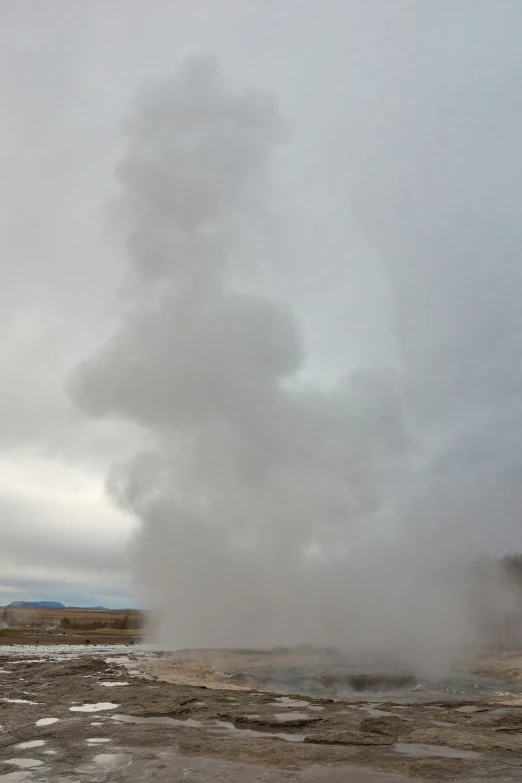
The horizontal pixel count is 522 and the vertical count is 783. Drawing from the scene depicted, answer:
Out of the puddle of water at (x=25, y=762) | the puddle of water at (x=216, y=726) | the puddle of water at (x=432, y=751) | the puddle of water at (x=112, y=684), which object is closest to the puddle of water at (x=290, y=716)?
the puddle of water at (x=216, y=726)

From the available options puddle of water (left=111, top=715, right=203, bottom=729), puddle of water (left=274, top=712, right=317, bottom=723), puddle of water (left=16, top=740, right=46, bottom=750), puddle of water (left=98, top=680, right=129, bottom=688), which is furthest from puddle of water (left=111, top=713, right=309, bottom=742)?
puddle of water (left=98, top=680, right=129, bottom=688)

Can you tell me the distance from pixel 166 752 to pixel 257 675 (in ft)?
44.8

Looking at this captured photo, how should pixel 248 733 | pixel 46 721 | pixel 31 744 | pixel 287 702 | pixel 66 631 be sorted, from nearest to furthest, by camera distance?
pixel 31 744 → pixel 248 733 → pixel 46 721 → pixel 287 702 → pixel 66 631

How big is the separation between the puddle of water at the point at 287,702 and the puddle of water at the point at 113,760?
5.81 metres

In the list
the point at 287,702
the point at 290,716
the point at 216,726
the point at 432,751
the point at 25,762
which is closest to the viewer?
the point at 25,762

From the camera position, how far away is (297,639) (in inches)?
1430

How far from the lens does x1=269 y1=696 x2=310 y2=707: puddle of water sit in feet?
45.3

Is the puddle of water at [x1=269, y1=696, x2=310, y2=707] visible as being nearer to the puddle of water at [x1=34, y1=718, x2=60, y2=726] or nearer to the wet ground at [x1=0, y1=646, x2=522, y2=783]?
the wet ground at [x1=0, y1=646, x2=522, y2=783]

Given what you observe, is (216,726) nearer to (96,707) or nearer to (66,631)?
(96,707)

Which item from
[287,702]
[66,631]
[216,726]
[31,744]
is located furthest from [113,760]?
[66,631]

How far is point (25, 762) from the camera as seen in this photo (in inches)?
332

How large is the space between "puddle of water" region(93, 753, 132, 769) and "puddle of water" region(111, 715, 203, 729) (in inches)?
102

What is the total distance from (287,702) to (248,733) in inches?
163

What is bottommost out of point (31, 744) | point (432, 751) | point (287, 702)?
point (287, 702)
